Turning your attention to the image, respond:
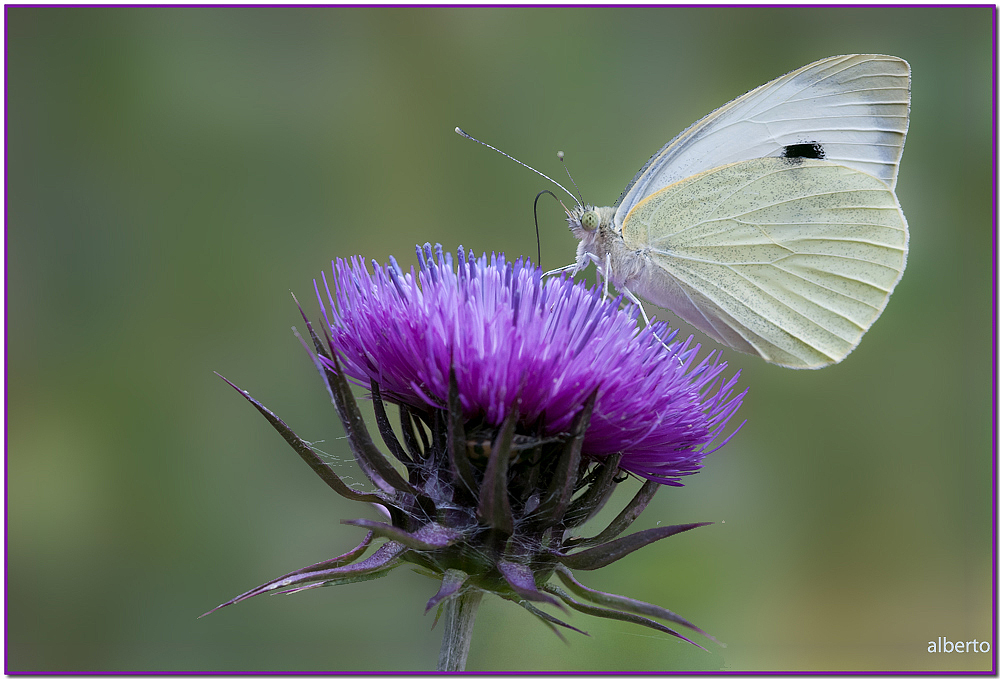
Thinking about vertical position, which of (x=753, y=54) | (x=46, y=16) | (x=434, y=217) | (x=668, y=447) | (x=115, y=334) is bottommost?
(x=668, y=447)

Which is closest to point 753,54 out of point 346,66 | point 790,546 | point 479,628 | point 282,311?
point 346,66

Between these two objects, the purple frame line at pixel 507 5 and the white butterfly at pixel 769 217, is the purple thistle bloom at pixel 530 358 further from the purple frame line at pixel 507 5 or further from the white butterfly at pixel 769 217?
the purple frame line at pixel 507 5

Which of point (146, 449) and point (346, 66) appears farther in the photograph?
point (346, 66)

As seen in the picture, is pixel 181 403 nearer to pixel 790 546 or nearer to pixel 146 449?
pixel 146 449

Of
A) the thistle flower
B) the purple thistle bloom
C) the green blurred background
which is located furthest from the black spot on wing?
the green blurred background

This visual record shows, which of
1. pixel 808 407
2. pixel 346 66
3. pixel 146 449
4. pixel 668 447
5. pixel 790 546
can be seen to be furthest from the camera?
pixel 346 66

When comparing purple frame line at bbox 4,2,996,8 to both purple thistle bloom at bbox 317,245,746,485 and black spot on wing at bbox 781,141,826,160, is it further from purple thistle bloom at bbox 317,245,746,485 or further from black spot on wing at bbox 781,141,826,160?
purple thistle bloom at bbox 317,245,746,485

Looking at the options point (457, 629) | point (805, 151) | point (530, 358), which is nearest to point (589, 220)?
point (805, 151)

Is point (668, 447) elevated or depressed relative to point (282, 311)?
depressed

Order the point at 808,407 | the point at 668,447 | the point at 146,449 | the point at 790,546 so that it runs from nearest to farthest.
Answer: the point at 668,447, the point at 146,449, the point at 790,546, the point at 808,407
